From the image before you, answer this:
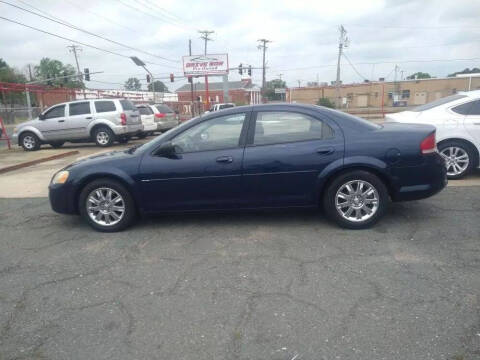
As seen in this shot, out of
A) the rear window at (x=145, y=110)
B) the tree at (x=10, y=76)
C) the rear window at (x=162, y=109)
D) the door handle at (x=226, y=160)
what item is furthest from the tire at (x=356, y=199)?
the tree at (x=10, y=76)

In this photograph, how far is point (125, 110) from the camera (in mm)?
14094

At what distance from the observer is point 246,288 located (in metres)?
3.28

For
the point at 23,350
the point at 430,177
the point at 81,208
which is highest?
the point at 430,177

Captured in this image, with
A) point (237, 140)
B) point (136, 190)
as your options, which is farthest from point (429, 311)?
point (136, 190)

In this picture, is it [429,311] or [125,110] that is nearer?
[429,311]

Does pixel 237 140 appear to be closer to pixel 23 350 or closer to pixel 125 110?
pixel 23 350

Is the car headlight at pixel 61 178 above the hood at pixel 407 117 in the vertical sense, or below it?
below

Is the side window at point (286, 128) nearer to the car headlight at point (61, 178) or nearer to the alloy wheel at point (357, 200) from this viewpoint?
the alloy wheel at point (357, 200)

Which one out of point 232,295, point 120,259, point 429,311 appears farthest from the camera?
point 120,259

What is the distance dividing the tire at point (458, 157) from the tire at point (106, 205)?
16.9ft

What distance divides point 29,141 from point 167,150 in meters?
11.8

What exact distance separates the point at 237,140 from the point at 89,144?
1272cm

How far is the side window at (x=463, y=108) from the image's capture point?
649cm

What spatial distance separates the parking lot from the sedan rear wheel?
5.24 feet
